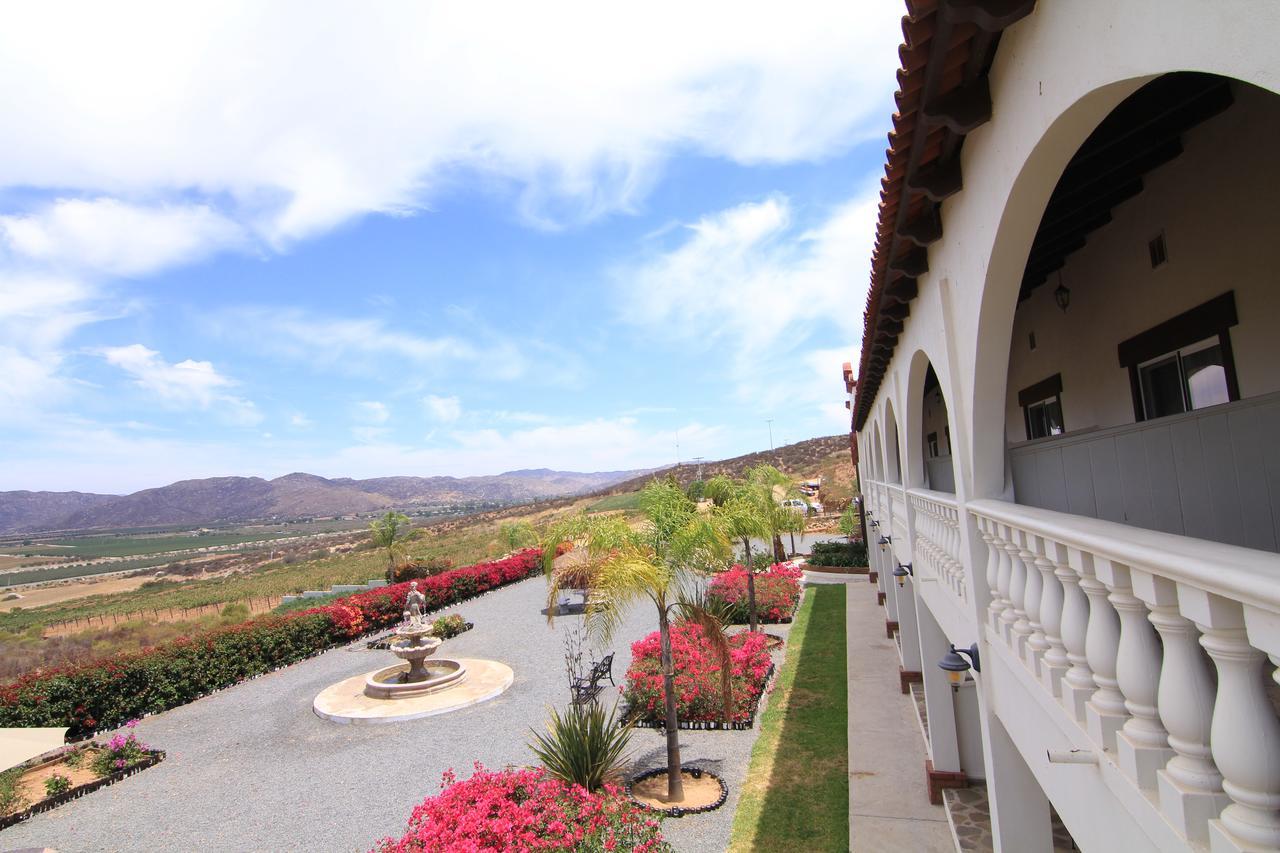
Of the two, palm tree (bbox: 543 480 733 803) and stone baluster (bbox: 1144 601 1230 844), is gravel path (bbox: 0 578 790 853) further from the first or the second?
stone baluster (bbox: 1144 601 1230 844)

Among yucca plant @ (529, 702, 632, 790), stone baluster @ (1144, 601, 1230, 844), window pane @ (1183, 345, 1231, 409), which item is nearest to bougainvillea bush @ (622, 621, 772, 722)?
yucca plant @ (529, 702, 632, 790)

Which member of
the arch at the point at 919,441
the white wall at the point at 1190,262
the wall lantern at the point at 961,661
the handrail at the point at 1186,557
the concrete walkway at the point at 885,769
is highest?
the white wall at the point at 1190,262

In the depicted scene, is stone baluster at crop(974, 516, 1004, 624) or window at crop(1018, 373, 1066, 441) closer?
stone baluster at crop(974, 516, 1004, 624)

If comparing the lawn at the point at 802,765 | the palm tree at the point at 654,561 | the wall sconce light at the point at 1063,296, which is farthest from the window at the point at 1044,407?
the lawn at the point at 802,765

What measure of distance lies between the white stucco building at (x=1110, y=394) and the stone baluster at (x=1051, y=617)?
1 centimetres

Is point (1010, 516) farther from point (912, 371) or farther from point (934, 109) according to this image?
point (912, 371)

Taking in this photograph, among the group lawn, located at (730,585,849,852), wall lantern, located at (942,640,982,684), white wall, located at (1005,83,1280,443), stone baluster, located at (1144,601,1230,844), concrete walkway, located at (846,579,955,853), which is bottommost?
lawn, located at (730,585,849,852)

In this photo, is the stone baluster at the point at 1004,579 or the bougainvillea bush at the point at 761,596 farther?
the bougainvillea bush at the point at 761,596

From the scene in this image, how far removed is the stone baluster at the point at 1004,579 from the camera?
10.9 feet

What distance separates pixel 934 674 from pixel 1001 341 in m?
5.48

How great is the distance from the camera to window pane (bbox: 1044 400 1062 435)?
8508mm

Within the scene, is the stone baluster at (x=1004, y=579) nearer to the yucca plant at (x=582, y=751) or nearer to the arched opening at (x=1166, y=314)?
the arched opening at (x=1166, y=314)

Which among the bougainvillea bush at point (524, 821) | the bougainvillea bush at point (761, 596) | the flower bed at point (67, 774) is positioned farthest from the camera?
the bougainvillea bush at point (761, 596)

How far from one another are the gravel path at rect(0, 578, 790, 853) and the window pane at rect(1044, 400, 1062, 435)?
6.58 m
